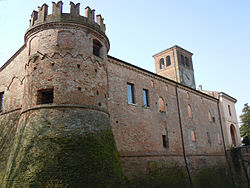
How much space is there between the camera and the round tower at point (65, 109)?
771 cm

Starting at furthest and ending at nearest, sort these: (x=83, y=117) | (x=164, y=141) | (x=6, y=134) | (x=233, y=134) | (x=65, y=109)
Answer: (x=233, y=134) → (x=164, y=141) → (x=6, y=134) → (x=83, y=117) → (x=65, y=109)

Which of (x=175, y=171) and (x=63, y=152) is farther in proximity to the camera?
(x=175, y=171)

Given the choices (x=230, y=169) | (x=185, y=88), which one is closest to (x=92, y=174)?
(x=185, y=88)

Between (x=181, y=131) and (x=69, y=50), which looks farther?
(x=181, y=131)

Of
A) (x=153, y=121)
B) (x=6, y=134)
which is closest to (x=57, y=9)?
(x=6, y=134)

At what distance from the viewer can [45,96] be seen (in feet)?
31.7

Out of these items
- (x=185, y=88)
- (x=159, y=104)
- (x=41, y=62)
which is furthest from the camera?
(x=185, y=88)

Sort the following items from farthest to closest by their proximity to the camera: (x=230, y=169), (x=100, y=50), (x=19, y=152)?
(x=230, y=169)
(x=100, y=50)
(x=19, y=152)

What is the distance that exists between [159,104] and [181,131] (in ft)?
10.4

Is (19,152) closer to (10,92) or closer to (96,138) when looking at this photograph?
(96,138)

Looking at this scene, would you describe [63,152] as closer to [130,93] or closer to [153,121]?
[130,93]

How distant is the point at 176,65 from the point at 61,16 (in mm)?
22707

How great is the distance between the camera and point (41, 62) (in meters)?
9.59

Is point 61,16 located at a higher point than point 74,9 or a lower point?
lower
